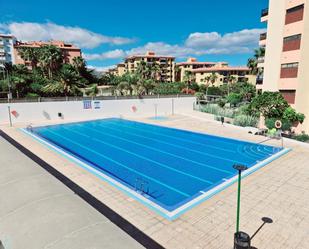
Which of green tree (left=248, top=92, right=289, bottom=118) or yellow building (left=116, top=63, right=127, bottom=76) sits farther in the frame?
Result: yellow building (left=116, top=63, right=127, bottom=76)

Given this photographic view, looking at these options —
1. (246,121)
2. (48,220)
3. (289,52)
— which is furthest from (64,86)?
(48,220)

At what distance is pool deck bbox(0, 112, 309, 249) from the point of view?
537 centimetres

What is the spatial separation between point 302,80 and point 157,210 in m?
19.1

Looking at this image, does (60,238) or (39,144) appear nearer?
(60,238)

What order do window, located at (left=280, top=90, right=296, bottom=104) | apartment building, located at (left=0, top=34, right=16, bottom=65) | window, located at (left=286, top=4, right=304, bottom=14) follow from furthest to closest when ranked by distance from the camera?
apartment building, located at (left=0, top=34, right=16, bottom=65)
window, located at (left=280, top=90, right=296, bottom=104)
window, located at (left=286, top=4, right=304, bottom=14)

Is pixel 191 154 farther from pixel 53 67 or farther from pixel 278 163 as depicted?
pixel 53 67

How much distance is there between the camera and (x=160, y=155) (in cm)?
1514

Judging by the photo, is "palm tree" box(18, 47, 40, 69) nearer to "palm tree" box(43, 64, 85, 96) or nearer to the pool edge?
"palm tree" box(43, 64, 85, 96)

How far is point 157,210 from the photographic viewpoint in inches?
301

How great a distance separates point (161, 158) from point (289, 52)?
1586cm

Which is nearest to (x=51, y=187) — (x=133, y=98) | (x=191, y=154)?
(x=191, y=154)

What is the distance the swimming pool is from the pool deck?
0.52 metres

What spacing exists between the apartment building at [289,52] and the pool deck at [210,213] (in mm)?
11140

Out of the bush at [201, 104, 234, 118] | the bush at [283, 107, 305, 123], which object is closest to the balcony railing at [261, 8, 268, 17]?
the bush at [201, 104, 234, 118]
